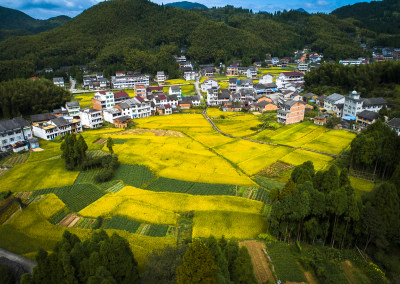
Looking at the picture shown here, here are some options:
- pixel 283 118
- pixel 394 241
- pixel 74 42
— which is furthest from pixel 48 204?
pixel 74 42

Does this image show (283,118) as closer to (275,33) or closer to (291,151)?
(291,151)

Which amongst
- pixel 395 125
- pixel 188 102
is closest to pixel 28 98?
pixel 188 102

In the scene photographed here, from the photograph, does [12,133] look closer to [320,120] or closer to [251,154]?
[251,154]

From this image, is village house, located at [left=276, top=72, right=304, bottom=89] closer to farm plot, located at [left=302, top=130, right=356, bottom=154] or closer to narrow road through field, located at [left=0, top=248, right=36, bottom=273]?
farm plot, located at [left=302, top=130, right=356, bottom=154]

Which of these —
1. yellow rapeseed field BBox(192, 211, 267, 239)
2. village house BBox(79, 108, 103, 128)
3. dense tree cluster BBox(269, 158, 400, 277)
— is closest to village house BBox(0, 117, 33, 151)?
village house BBox(79, 108, 103, 128)

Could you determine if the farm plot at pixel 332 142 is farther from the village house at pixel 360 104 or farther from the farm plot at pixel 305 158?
the village house at pixel 360 104

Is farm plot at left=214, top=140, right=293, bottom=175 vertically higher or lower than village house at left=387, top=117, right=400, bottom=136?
lower
